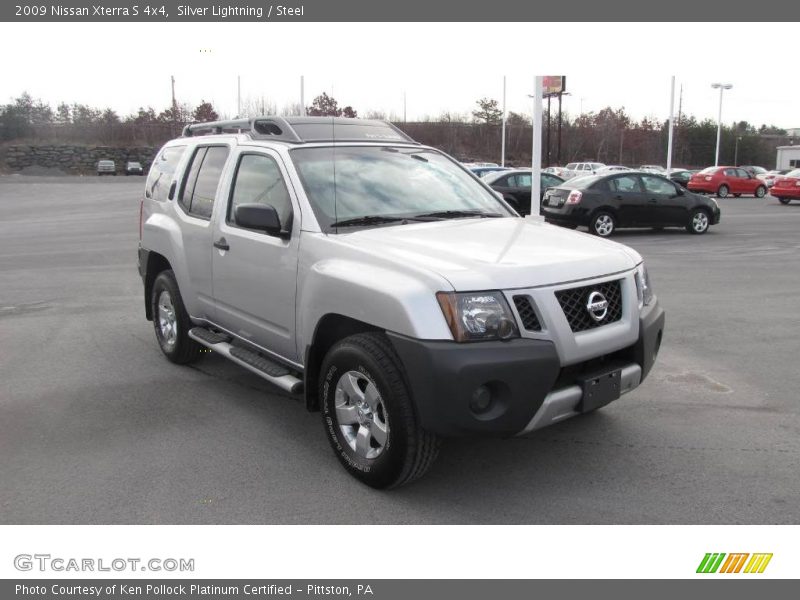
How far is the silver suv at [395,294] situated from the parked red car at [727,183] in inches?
1323

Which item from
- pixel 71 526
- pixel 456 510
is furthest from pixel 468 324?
pixel 71 526

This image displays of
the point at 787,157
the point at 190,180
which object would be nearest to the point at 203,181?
the point at 190,180

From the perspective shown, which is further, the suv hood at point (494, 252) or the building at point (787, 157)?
the building at point (787, 157)

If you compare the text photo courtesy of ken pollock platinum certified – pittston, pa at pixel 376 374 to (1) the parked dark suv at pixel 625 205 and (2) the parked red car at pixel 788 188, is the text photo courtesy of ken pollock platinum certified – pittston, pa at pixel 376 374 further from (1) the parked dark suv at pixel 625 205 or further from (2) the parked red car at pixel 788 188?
(2) the parked red car at pixel 788 188

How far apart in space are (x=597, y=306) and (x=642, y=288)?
64cm

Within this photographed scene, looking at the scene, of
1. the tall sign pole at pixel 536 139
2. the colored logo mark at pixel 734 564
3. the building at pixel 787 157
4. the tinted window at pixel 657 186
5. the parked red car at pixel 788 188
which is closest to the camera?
the colored logo mark at pixel 734 564

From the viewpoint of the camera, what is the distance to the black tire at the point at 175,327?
6039 mm

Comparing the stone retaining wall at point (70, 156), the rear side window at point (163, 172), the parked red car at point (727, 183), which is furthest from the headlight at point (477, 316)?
the stone retaining wall at point (70, 156)

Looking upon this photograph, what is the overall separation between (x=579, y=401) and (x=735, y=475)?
1.12 m

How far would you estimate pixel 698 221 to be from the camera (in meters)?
17.5

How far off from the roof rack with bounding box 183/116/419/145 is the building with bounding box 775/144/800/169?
94323mm

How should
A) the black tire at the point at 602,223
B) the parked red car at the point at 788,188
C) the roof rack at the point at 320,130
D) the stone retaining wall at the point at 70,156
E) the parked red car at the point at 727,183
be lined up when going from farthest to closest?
1. the stone retaining wall at the point at 70,156
2. the parked red car at the point at 727,183
3. the parked red car at the point at 788,188
4. the black tire at the point at 602,223
5. the roof rack at the point at 320,130

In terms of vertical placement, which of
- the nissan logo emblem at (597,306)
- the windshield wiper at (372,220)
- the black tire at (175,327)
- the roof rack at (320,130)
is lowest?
the black tire at (175,327)

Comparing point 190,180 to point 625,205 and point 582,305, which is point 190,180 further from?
point 625,205
